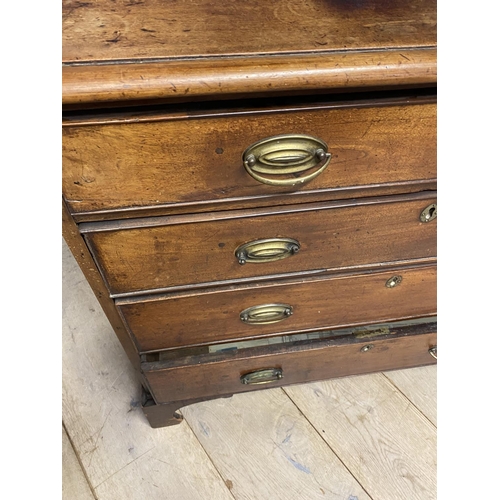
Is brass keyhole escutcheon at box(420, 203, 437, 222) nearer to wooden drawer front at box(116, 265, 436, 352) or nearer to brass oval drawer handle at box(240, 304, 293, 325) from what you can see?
wooden drawer front at box(116, 265, 436, 352)

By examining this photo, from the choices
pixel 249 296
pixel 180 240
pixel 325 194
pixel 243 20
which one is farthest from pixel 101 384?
pixel 243 20

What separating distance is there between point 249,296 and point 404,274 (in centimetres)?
27

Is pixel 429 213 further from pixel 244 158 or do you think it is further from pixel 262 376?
pixel 262 376

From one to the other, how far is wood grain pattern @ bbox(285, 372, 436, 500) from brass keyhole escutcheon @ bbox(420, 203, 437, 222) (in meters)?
0.67

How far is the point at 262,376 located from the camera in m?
0.97

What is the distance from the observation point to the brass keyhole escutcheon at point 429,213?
64cm

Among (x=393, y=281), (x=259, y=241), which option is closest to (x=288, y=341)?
(x=393, y=281)

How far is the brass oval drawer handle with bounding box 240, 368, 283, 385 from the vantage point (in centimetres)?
96

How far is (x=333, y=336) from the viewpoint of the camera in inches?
36.9

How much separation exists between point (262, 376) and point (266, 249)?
419 millimetres

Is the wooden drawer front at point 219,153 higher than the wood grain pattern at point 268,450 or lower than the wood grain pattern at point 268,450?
higher

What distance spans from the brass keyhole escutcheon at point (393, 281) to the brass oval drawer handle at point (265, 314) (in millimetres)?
177

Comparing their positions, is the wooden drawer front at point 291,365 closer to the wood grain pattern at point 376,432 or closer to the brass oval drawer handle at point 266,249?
the wood grain pattern at point 376,432

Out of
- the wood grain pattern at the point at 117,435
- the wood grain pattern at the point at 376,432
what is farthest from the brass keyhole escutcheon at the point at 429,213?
the wood grain pattern at the point at 117,435
